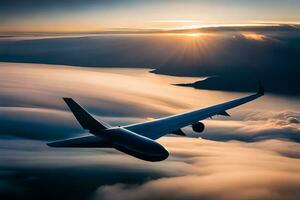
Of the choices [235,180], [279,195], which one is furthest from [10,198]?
[279,195]

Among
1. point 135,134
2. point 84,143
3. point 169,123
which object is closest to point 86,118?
point 84,143

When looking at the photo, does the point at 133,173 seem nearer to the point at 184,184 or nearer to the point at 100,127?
the point at 184,184

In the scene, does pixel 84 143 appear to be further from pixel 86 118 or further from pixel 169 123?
pixel 169 123

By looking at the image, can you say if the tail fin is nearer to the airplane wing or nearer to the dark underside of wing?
the dark underside of wing

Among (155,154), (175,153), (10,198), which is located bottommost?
(175,153)

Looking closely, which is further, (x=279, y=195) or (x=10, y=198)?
(x=279, y=195)

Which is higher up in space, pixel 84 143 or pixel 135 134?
pixel 135 134

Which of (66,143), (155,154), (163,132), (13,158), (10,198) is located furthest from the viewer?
(13,158)

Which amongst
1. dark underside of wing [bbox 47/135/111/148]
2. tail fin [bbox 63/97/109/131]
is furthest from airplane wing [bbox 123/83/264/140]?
dark underside of wing [bbox 47/135/111/148]
